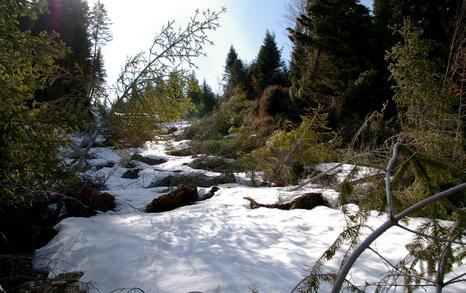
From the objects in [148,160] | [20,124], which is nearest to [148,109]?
[20,124]

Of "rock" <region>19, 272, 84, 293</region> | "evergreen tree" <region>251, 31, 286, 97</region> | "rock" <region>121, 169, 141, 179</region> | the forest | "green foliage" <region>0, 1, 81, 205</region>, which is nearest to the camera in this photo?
the forest

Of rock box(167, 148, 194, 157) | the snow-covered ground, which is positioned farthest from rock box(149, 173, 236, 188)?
rock box(167, 148, 194, 157)

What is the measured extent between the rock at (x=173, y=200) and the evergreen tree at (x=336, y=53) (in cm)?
1072

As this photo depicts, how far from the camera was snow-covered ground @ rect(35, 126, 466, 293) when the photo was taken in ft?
9.53

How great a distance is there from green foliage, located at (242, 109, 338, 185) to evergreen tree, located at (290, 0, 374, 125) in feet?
25.3

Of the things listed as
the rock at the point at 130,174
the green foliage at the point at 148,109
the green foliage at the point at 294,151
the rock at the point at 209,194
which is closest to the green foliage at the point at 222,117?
the rock at the point at 130,174

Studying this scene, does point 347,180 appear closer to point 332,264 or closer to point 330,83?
point 332,264

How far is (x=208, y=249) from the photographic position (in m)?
3.64

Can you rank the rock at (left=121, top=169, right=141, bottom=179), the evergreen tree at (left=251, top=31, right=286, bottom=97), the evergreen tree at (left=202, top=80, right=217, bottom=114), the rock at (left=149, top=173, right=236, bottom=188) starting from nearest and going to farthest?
1. the rock at (left=149, top=173, right=236, bottom=188)
2. the rock at (left=121, top=169, right=141, bottom=179)
3. the evergreen tree at (left=251, top=31, right=286, bottom=97)
4. the evergreen tree at (left=202, top=80, right=217, bottom=114)

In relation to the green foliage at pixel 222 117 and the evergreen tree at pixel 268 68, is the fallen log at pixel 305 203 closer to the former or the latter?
the green foliage at pixel 222 117

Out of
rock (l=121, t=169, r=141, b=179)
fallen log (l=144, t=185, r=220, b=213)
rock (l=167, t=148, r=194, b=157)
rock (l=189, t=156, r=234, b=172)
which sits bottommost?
fallen log (l=144, t=185, r=220, b=213)

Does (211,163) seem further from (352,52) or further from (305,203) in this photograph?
(352,52)

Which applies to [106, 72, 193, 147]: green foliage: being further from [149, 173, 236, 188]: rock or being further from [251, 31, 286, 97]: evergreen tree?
[251, 31, 286, 97]: evergreen tree

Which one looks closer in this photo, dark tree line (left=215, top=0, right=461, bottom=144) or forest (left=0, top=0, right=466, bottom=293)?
forest (left=0, top=0, right=466, bottom=293)
